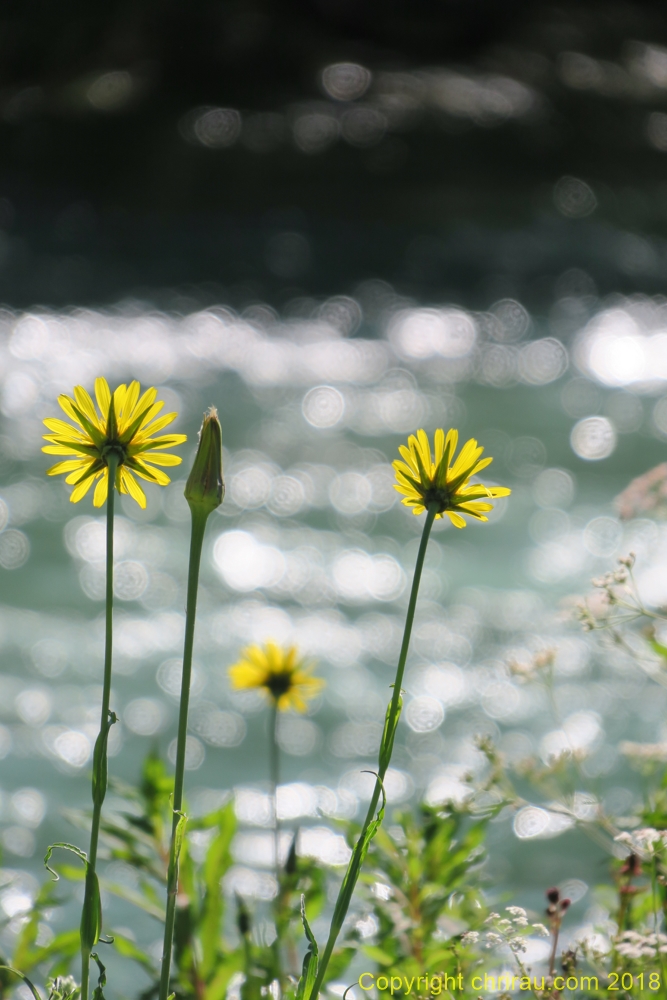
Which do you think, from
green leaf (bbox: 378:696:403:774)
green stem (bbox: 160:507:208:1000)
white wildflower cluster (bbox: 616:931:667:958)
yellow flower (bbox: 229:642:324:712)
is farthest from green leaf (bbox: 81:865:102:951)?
yellow flower (bbox: 229:642:324:712)

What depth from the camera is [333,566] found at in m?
4.30

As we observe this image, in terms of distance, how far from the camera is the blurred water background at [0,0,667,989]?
3.30 meters

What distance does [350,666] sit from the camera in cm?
370

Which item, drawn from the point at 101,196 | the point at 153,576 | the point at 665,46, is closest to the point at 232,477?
the point at 153,576

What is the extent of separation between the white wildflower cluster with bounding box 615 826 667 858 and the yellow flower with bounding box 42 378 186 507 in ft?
1.73

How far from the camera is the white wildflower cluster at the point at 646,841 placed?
2.74 feet

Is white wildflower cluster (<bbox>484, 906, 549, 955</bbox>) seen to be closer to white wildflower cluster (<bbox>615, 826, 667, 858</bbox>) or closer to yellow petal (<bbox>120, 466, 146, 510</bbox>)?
white wildflower cluster (<bbox>615, 826, 667, 858</bbox>)

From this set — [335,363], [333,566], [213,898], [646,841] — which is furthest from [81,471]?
[335,363]

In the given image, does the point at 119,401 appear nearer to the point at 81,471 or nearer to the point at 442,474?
the point at 81,471

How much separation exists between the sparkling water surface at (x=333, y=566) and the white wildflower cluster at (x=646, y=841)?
0.97ft

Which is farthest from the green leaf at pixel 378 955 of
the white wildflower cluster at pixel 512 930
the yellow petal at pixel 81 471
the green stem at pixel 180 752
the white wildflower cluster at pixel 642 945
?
the yellow petal at pixel 81 471

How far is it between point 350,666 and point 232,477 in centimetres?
149

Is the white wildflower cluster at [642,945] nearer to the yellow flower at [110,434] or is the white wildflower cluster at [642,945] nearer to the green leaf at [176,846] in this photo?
the green leaf at [176,846]

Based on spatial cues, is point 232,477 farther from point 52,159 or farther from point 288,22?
point 288,22
